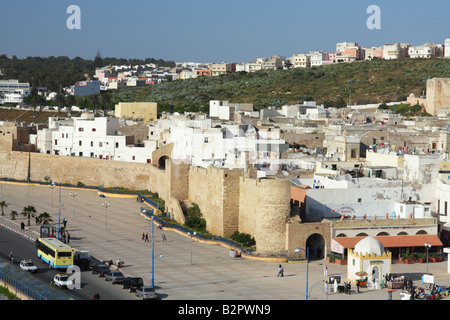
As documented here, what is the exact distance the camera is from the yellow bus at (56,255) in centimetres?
4112

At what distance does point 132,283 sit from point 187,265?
5325 mm

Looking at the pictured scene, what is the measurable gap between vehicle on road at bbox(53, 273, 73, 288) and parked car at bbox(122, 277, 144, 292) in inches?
89.1

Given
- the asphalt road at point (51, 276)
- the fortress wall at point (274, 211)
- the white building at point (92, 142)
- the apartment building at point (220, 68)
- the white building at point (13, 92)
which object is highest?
the apartment building at point (220, 68)

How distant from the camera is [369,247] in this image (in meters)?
40.1

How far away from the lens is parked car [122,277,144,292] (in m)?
37.2

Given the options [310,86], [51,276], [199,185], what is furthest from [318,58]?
[51,276]

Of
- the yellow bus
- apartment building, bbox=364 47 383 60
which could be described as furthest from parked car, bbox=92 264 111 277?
apartment building, bbox=364 47 383 60

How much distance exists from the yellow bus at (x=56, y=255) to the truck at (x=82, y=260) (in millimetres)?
386

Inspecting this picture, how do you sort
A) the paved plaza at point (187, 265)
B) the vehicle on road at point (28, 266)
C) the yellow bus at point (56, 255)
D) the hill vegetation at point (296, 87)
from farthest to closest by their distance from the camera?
the hill vegetation at point (296, 87)
the yellow bus at point (56, 255)
the vehicle on road at point (28, 266)
the paved plaza at point (187, 265)

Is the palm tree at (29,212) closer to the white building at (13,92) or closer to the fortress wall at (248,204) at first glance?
the fortress wall at (248,204)

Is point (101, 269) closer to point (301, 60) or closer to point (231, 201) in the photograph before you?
point (231, 201)

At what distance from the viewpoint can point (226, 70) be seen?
624ft

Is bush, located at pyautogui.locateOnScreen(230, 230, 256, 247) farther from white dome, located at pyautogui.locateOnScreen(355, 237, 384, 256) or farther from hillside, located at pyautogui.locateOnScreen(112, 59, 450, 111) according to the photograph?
hillside, located at pyautogui.locateOnScreen(112, 59, 450, 111)

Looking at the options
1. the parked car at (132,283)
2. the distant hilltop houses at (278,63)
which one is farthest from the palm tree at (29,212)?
the distant hilltop houses at (278,63)
